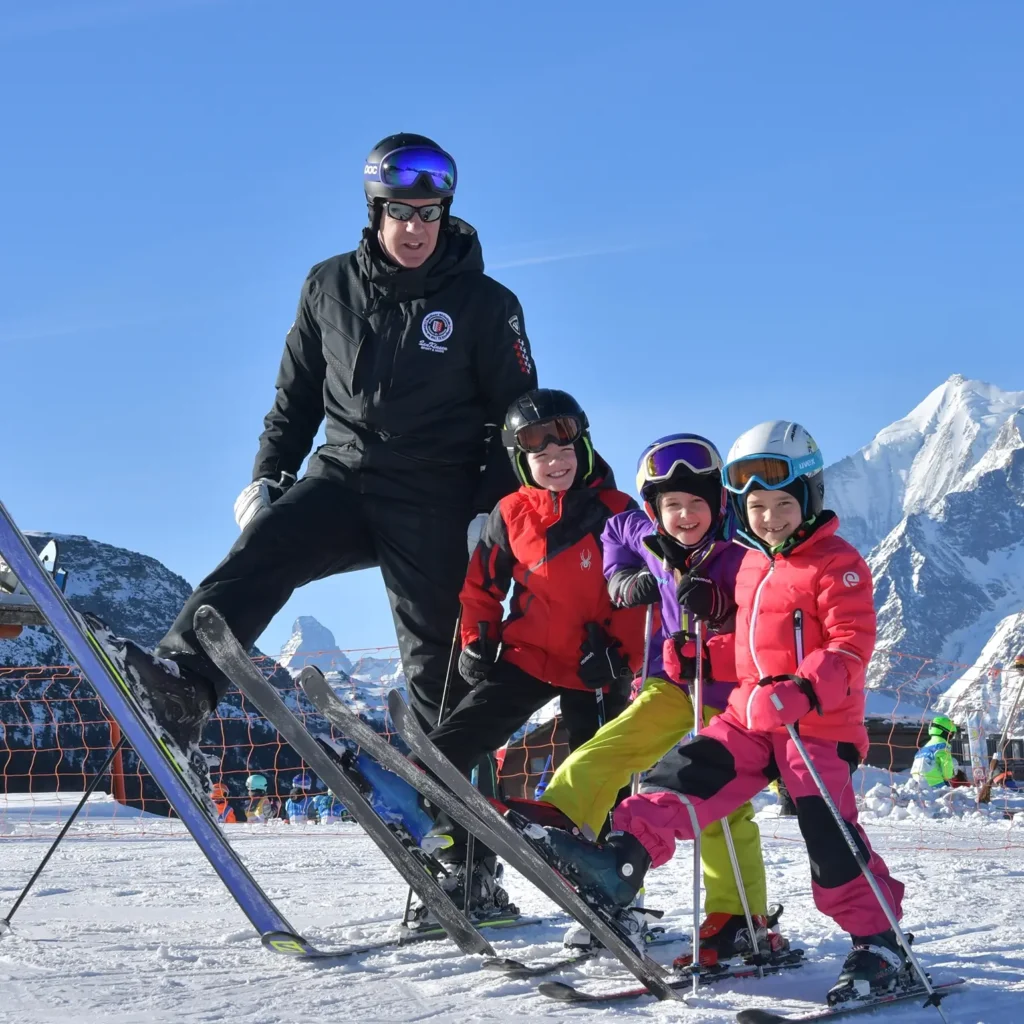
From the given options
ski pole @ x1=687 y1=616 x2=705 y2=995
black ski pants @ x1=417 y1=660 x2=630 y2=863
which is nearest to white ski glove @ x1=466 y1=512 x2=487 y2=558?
black ski pants @ x1=417 y1=660 x2=630 y2=863

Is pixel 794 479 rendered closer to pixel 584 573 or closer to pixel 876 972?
pixel 584 573

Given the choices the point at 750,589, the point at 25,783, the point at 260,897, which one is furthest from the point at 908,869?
the point at 25,783

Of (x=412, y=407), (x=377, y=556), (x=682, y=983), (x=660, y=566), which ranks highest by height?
(x=412, y=407)

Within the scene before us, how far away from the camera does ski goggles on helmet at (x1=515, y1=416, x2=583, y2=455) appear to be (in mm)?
4410

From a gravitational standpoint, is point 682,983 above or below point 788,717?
below

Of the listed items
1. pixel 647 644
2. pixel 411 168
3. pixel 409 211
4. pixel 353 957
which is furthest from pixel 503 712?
pixel 411 168

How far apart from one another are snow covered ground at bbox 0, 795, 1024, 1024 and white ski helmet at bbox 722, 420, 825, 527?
4.48 ft

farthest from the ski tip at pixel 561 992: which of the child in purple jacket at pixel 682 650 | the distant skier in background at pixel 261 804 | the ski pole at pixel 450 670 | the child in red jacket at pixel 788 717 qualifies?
the distant skier in background at pixel 261 804

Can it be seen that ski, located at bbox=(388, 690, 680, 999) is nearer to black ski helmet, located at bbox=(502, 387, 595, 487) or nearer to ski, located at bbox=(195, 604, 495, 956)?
ski, located at bbox=(195, 604, 495, 956)

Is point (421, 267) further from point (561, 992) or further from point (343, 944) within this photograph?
point (561, 992)

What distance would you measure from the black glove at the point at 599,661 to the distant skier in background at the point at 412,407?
20.4 inches

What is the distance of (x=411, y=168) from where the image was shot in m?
4.38

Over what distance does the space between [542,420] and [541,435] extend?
0.21ft

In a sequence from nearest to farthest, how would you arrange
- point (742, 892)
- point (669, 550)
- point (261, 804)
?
point (742, 892) < point (669, 550) < point (261, 804)
